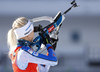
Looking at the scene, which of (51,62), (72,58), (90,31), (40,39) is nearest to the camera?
(51,62)

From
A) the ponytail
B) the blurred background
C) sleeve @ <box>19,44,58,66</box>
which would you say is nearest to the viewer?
sleeve @ <box>19,44,58,66</box>

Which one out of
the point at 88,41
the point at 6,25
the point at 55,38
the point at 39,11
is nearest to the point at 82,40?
the point at 88,41

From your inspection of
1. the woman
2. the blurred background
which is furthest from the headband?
the blurred background

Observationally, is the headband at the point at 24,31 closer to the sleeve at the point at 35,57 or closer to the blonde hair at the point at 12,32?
the blonde hair at the point at 12,32

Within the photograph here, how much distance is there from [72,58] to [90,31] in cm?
175

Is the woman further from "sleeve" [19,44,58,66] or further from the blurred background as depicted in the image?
the blurred background

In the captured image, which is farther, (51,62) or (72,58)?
(72,58)

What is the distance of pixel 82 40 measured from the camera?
9625mm

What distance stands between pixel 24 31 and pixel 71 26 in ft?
25.5

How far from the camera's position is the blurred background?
8.48 m

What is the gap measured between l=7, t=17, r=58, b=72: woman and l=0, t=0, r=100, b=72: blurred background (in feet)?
19.3

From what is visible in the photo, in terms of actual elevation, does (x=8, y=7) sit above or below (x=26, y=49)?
above

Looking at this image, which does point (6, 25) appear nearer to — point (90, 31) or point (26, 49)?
point (90, 31)

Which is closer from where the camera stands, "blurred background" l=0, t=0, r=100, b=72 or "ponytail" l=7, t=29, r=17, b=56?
"ponytail" l=7, t=29, r=17, b=56
